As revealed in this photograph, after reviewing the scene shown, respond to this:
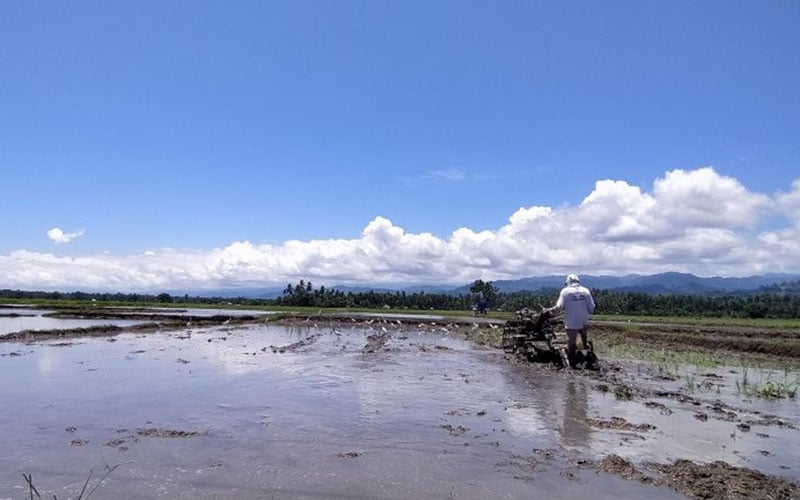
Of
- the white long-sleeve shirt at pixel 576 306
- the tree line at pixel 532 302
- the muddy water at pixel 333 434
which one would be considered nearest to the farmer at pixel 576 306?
the white long-sleeve shirt at pixel 576 306

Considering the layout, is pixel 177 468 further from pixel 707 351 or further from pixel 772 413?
pixel 707 351

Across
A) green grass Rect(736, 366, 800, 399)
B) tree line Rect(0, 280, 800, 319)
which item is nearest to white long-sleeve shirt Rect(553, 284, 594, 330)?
green grass Rect(736, 366, 800, 399)

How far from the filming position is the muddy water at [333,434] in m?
7.02

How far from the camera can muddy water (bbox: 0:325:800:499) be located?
7.02 metres

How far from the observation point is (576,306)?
1658cm

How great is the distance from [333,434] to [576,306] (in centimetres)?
986

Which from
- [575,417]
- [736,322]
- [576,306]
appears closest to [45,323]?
[576,306]

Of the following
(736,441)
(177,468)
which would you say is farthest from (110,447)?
(736,441)

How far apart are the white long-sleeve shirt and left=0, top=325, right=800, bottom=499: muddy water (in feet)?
5.41

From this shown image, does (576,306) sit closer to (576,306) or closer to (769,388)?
(576,306)

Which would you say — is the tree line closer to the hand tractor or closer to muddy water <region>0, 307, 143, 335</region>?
muddy water <region>0, 307, 143, 335</region>

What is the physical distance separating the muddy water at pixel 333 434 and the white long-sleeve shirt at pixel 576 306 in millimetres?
1649

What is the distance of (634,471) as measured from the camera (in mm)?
7465

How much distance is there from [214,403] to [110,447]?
11.7 ft
